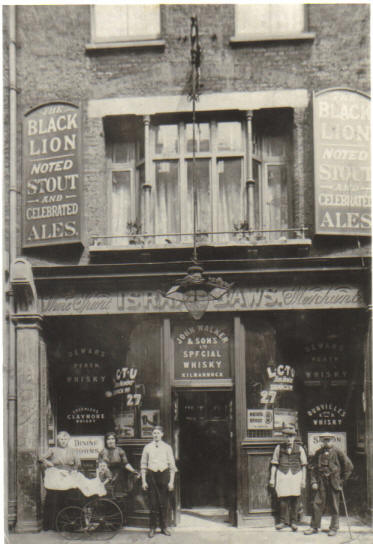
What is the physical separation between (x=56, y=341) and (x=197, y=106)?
175 inches

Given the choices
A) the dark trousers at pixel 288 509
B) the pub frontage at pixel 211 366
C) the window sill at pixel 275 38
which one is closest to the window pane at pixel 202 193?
the pub frontage at pixel 211 366

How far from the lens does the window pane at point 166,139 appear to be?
35.4ft

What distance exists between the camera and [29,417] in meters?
10.1

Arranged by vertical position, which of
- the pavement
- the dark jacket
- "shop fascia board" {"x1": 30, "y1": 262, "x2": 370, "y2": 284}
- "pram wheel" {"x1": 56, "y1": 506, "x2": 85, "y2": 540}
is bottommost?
the pavement

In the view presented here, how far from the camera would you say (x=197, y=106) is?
10.5 metres

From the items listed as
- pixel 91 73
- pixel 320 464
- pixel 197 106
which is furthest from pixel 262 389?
pixel 91 73

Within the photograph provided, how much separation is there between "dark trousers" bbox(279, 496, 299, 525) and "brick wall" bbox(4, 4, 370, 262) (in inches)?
166

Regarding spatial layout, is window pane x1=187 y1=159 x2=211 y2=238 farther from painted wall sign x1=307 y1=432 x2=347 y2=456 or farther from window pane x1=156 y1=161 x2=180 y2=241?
painted wall sign x1=307 y1=432 x2=347 y2=456

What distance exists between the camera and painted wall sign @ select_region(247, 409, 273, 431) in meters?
10.2

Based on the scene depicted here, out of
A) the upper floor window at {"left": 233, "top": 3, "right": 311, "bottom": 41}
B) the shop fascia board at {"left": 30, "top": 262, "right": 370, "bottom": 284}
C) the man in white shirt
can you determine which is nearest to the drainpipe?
the shop fascia board at {"left": 30, "top": 262, "right": 370, "bottom": 284}

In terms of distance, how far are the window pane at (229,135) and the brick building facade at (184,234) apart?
1.3 inches

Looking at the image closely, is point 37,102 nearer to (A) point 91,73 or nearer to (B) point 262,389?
(A) point 91,73

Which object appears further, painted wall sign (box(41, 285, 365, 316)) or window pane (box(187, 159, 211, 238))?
window pane (box(187, 159, 211, 238))

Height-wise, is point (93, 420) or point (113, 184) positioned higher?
point (113, 184)
